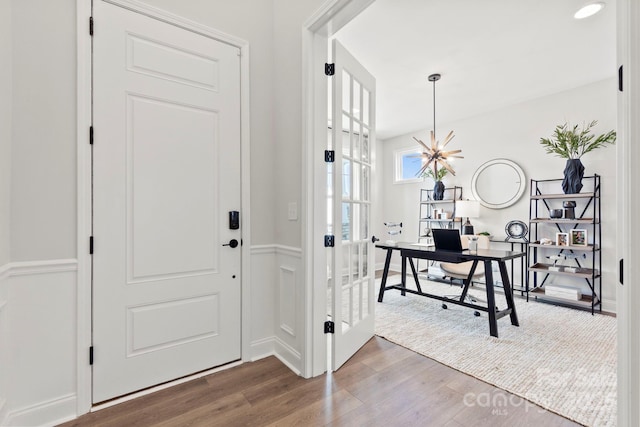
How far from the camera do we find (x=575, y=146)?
3461 millimetres

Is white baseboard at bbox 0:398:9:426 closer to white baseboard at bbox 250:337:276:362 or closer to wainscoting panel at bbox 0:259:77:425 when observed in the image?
wainscoting panel at bbox 0:259:77:425

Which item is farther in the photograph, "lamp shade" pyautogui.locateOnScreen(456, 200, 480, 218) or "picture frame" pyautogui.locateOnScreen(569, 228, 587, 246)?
"lamp shade" pyautogui.locateOnScreen(456, 200, 480, 218)

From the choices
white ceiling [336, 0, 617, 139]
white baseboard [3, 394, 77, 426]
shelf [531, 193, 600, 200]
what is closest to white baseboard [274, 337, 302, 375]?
white baseboard [3, 394, 77, 426]

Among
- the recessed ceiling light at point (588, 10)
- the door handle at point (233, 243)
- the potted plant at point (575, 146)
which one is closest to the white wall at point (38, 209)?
the door handle at point (233, 243)

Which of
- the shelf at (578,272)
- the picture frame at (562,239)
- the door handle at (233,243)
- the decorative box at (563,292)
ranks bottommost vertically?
the decorative box at (563,292)

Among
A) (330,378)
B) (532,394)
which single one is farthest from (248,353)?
(532,394)

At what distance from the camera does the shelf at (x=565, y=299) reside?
3.42 meters

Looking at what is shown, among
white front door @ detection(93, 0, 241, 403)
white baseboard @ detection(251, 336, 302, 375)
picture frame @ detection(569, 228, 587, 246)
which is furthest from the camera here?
picture frame @ detection(569, 228, 587, 246)

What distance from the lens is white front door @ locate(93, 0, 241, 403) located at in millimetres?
1719

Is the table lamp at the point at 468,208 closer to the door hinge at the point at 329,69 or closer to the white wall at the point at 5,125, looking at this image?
the door hinge at the point at 329,69

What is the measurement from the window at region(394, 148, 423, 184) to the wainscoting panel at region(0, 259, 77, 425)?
204 inches

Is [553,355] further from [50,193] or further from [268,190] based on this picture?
[50,193]

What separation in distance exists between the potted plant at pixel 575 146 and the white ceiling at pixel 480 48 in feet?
2.05

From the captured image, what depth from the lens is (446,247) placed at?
323 centimetres
